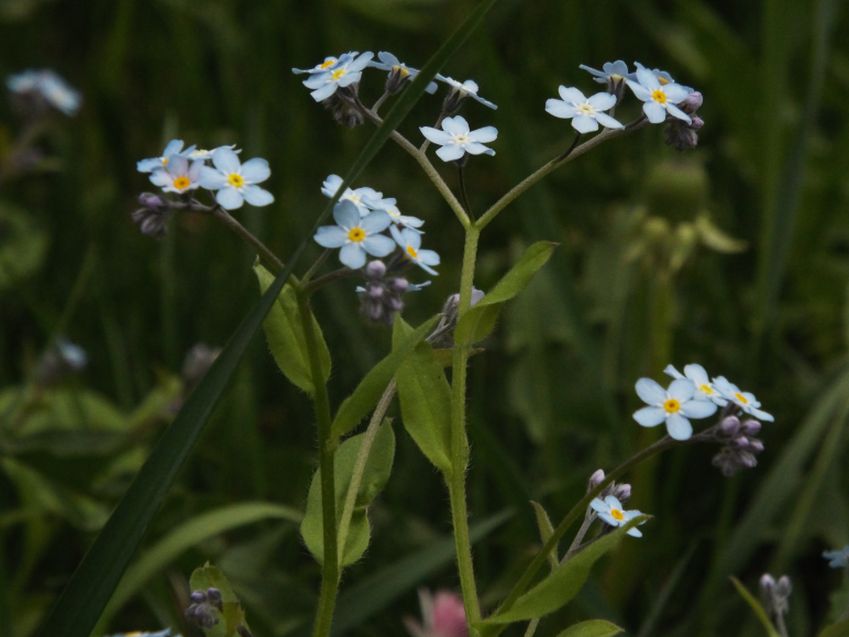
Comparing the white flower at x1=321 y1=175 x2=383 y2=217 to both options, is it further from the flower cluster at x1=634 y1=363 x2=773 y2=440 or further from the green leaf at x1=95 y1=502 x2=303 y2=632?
the green leaf at x1=95 y1=502 x2=303 y2=632

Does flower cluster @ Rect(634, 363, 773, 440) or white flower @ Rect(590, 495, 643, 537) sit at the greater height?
flower cluster @ Rect(634, 363, 773, 440)

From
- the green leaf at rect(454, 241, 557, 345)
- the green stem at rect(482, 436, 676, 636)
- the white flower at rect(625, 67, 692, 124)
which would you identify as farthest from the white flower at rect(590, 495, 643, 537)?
the white flower at rect(625, 67, 692, 124)

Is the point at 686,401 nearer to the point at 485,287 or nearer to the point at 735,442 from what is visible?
the point at 735,442

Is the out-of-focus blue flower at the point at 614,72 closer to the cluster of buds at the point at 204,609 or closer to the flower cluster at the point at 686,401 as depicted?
the flower cluster at the point at 686,401

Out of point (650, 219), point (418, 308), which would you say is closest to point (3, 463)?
point (418, 308)

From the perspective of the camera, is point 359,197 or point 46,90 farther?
point 46,90

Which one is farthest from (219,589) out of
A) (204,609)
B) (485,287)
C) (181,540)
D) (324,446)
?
(485,287)
